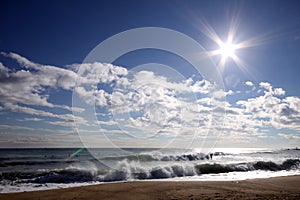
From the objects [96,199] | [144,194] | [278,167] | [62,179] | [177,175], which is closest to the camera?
[96,199]

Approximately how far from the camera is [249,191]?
11.9 meters

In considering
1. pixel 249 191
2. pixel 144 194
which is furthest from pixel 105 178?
pixel 249 191

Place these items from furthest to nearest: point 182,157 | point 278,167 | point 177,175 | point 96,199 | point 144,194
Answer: point 182,157
point 278,167
point 177,175
point 144,194
point 96,199

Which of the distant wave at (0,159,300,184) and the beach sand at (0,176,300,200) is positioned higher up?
the distant wave at (0,159,300,184)

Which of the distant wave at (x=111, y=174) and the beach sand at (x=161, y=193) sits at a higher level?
the distant wave at (x=111, y=174)

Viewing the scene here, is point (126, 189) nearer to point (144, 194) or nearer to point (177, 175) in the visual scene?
point (144, 194)

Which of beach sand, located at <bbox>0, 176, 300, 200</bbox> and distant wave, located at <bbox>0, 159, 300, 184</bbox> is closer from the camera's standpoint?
beach sand, located at <bbox>0, 176, 300, 200</bbox>

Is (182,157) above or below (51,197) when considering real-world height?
above

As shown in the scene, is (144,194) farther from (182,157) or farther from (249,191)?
(182,157)

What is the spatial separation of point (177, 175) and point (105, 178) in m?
6.43

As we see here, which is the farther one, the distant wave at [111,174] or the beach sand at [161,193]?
the distant wave at [111,174]

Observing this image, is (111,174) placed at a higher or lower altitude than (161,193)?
higher

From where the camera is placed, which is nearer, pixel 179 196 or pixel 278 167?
pixel 179 196

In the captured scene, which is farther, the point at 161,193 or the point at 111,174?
the point at 111,174
